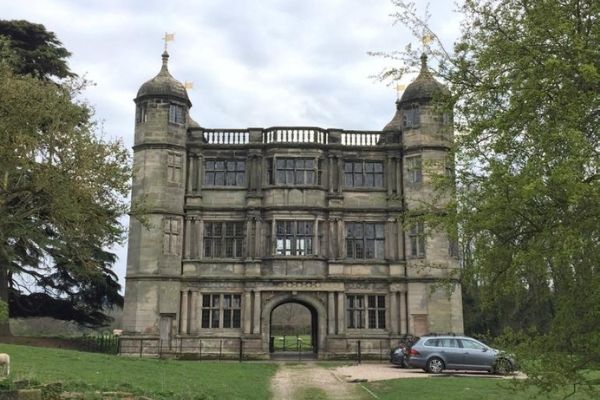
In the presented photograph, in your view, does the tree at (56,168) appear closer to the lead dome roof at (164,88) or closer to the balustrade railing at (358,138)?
the lead dome roof at (164,88)

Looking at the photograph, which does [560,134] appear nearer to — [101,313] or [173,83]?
[173,83]

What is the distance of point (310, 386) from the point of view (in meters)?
16.9

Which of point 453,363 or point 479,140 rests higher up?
point 479,140

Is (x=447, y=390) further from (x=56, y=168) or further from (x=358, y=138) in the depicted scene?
(x=358, y=138)

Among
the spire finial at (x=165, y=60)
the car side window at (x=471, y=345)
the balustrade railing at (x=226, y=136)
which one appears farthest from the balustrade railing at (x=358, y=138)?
the car side window at (x=471, y=345)

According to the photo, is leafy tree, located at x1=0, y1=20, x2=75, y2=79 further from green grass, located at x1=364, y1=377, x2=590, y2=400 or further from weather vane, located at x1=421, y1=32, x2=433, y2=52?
weather vane, located at x1=421, y1=32, x2=433, y2=52

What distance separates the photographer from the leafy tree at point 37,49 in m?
28.8

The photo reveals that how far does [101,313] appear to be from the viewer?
31.7 m

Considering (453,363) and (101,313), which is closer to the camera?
(453,363)

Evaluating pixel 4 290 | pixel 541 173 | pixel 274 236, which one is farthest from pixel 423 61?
pixel 4 290

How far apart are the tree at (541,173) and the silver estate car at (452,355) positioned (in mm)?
12114

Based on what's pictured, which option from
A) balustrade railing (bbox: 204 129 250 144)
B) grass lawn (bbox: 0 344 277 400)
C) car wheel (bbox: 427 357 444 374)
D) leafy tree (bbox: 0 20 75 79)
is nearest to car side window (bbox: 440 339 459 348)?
car wheel (bbox: 427 357 444 374)

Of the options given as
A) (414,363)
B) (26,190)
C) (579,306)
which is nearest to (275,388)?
(414,363)

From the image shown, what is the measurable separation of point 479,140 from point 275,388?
1004 centimetres
